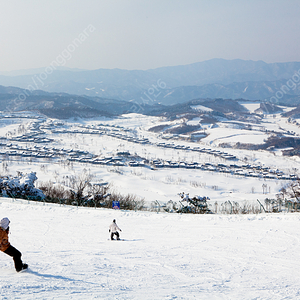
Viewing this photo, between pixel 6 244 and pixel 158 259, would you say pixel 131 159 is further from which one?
pixel 6 244

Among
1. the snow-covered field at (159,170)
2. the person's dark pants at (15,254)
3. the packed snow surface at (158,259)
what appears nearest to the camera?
the packed snow surface at (158,259)

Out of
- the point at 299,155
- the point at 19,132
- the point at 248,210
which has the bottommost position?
the point at 248,210

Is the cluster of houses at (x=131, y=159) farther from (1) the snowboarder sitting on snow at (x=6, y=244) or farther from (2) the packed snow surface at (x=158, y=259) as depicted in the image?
(1) the snowboarder sitting on snow at (x=6, y=244)

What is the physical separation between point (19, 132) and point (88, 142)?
3146cm

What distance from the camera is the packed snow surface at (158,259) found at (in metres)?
4.93

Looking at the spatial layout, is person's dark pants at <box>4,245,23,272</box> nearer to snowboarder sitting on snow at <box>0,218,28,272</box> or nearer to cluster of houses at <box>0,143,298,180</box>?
snowboarder sitting on snow at <box>0,218,28,272</box>

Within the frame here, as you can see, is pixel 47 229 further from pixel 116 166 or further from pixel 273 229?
pixel 116 166

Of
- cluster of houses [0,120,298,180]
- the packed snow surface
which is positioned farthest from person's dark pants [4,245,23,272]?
cluster of houses [0,120,298,180]

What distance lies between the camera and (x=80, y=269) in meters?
5.76

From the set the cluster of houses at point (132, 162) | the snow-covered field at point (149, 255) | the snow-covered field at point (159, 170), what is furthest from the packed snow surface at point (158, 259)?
the cluster of houses at point (132, 162)

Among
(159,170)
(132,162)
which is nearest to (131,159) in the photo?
(132,162)

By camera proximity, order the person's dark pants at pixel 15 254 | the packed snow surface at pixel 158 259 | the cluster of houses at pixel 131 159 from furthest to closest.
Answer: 1. the cluster of houses at pixel 131 159
2. the person's dark pants at pixel 15 254
3. the packed snow surface at pixel 158 259

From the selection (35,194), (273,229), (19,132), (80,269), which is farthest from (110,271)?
(19,132)

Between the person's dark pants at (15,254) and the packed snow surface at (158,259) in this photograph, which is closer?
the packed snow surface at (158,259)
